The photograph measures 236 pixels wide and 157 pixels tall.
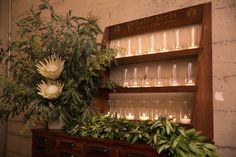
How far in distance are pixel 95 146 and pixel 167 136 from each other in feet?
2.19

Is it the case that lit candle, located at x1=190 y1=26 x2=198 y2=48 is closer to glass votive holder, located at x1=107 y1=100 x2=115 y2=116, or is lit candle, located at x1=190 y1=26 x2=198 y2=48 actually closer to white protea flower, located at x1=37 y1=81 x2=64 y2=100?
glass votive holder, located at x1=107 y1=100 x2=115 y2=116

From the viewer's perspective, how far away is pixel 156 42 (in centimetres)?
279

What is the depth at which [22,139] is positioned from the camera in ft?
15.4

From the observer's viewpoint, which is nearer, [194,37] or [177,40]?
[194,37]

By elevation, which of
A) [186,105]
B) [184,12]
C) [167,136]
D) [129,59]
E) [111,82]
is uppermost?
[184,12]

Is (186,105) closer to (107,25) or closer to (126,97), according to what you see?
(126,97)

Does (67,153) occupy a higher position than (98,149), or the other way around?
(98,149)

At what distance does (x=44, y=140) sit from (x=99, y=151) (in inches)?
32.6

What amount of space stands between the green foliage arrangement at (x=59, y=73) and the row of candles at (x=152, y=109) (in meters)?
0.29

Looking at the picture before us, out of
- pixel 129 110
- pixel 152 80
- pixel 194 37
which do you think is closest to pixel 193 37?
pixel 194 37

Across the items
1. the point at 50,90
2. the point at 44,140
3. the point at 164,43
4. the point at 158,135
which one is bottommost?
the point at 44,140

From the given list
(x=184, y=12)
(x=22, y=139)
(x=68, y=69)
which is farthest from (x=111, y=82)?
(x=22, y=139)

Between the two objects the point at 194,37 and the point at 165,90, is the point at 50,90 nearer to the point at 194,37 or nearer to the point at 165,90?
the point at 165,90

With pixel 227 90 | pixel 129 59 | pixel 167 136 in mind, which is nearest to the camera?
pixel 167 136
